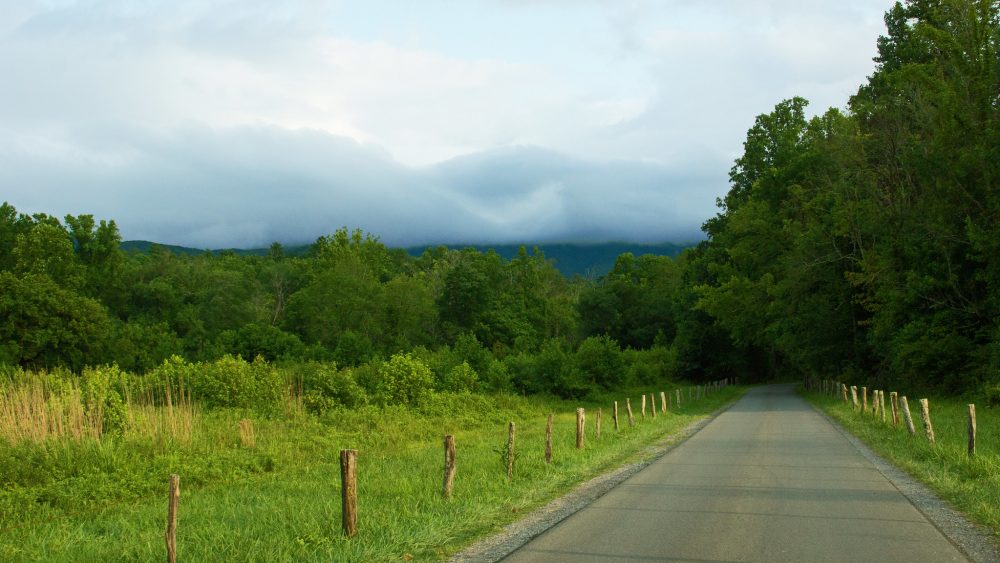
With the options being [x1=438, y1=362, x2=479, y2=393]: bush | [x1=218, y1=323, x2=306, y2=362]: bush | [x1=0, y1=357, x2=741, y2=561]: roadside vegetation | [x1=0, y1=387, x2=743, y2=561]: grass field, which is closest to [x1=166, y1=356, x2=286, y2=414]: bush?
[x1=0, y1=357, x2=741, y2=561]: roadside vegetation

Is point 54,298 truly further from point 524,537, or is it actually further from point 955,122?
point 955,122

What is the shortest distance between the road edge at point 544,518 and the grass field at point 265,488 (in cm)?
24

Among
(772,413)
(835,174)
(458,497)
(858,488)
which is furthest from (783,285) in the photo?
(458,497)

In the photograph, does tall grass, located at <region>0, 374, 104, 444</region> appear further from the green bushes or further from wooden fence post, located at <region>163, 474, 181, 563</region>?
the green bushes

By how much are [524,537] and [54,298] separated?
43.8 meters

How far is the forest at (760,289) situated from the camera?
30875mm

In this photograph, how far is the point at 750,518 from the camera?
30.1 ft

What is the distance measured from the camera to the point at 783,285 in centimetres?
4325

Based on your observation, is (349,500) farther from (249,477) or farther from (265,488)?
(249,477)

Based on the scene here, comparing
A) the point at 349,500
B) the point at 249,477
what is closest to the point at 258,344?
the point at 249,477

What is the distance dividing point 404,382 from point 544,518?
23500 millimetres

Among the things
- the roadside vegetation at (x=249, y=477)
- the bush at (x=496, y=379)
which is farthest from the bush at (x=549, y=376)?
the roadside vegetation at (x=249, y=477)

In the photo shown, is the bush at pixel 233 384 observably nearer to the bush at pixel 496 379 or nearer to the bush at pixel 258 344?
the bush at pixel 496 379

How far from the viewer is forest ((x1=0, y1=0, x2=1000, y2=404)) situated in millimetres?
30875
